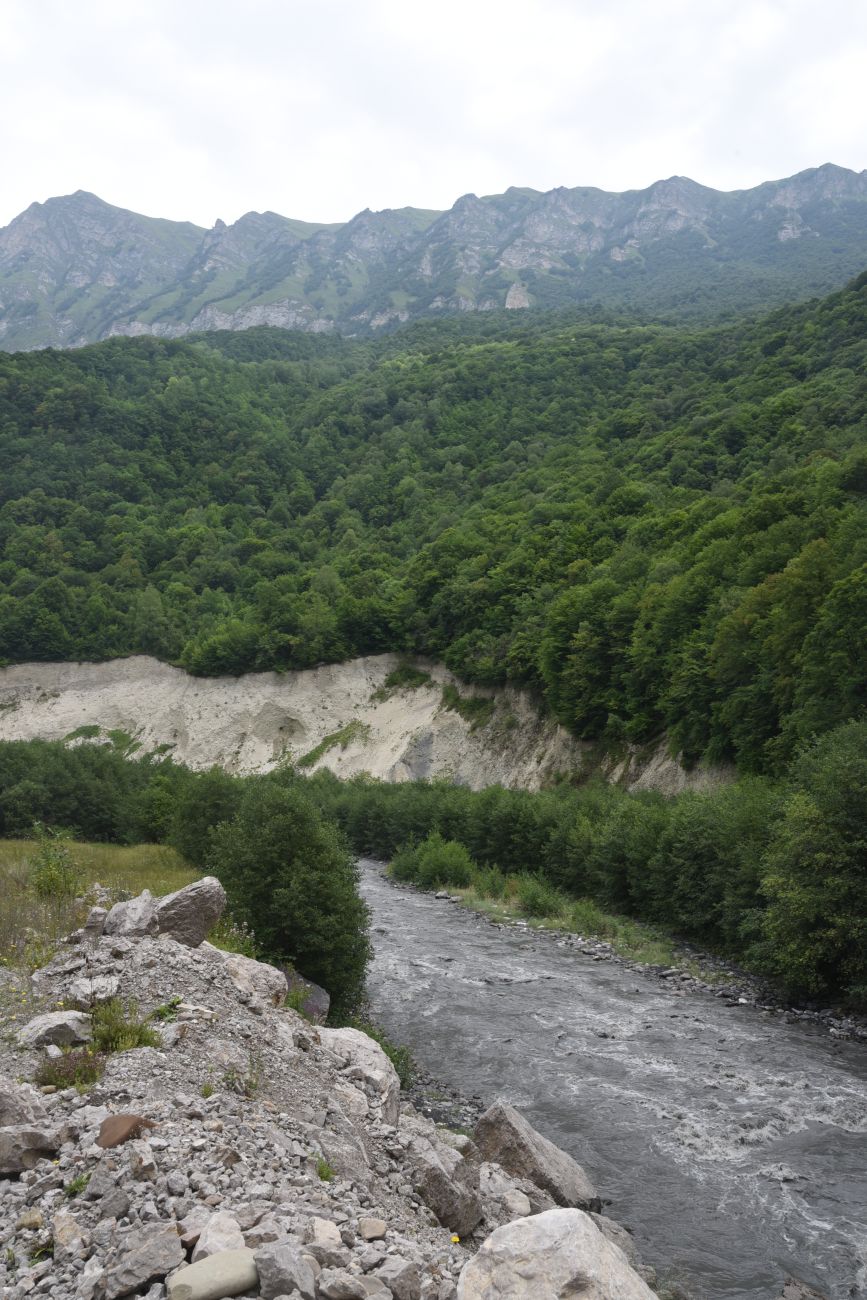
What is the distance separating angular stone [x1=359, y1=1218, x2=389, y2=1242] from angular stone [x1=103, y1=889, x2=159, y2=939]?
8664mm

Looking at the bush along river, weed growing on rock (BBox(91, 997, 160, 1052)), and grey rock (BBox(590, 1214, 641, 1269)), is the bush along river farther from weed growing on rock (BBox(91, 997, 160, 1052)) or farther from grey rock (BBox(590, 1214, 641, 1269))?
weed growing on rock (BBox(91, 997, 160, 1052))

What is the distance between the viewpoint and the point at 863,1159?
15008mm

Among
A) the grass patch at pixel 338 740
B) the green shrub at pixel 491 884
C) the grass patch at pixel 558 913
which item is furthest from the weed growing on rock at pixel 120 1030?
the grass patch at pixel 338 740

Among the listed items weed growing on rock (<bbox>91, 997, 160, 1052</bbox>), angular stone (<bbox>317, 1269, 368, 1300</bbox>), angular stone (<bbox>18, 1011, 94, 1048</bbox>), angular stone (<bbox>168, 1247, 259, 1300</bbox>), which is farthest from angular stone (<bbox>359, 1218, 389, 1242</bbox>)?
angular stone (<bbox>18, 1011, 94, 1048</bbox>)

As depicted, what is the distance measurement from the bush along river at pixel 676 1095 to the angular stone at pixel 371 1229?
578 cm

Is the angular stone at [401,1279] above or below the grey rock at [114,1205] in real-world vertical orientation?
above

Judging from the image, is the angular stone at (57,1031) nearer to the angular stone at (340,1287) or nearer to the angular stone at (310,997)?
the angular stone at (340,1287)

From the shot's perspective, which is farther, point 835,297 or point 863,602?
point 835,297

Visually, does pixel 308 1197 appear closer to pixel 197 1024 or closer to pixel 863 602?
pixel 197 1024

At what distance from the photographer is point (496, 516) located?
103375 millimetres

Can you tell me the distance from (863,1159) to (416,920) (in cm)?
2623

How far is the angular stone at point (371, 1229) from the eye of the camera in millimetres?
8070

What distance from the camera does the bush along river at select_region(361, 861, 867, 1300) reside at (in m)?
12.6

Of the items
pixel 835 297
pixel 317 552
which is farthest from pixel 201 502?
pixel 835 297
